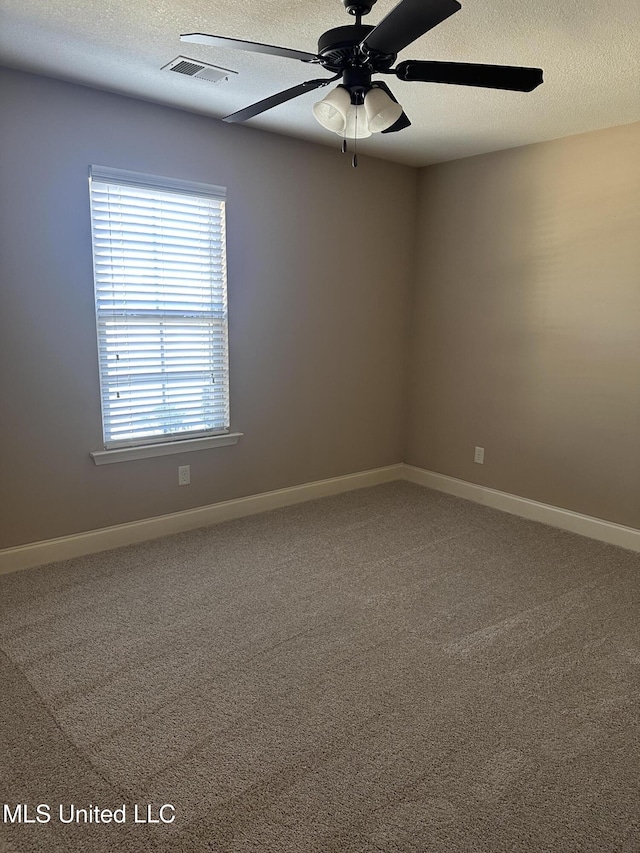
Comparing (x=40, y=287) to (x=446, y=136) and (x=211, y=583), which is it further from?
(x=446, y=136)

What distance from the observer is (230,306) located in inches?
149

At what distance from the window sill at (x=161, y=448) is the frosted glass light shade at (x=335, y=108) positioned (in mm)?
2131

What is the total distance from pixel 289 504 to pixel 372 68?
9.66ft

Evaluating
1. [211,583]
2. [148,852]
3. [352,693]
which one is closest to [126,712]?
[148,852]

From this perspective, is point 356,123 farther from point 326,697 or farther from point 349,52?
point 326,697

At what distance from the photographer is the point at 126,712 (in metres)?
2.08

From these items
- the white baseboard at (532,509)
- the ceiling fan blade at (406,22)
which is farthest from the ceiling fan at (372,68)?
the white baseboard at (532,509)

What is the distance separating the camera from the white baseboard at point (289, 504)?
3.25m

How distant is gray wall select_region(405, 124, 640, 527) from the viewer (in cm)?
360

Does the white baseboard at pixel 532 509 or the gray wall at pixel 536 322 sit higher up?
the gray wall at pixel 536 322

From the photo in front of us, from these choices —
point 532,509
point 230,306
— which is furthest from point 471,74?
point 532,509

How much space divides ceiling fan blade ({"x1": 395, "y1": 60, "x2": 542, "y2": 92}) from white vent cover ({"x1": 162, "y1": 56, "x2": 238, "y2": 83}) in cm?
126

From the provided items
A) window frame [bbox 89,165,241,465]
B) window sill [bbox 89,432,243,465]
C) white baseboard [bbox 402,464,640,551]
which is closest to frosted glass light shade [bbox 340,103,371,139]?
window frame [bbox 89,165,241,465]

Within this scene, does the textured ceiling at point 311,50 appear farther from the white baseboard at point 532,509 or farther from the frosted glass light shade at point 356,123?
the white baseboard at point 532,509
